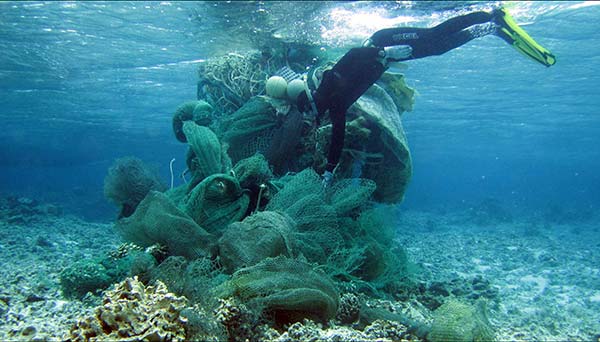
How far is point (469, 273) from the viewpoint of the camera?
37.7 ft

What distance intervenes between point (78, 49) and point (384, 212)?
1598 cm

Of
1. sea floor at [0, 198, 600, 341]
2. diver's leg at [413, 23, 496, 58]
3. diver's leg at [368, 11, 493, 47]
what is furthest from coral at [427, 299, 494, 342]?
diver's leg at [368, 11, 493, 47]

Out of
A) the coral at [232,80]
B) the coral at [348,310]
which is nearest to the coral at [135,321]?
the coral at [348,310]

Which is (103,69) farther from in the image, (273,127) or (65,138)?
(65,138)

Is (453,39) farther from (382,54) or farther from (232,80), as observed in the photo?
(232,80)

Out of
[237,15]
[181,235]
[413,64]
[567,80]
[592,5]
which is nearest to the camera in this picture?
[181,235]

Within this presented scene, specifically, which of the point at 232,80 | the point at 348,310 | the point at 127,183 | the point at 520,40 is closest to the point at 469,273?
the point at 520,40

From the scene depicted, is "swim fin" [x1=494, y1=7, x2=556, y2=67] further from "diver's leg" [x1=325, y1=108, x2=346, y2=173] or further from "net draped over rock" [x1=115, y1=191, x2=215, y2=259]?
"net draped over rock" [x1=115, y1=191, x2=215, y2=259]

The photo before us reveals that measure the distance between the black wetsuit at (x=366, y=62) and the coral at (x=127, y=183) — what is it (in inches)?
158

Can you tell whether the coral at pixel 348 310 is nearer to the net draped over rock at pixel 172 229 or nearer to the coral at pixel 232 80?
the net draped over rock at pixel 172 229

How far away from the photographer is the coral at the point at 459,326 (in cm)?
375

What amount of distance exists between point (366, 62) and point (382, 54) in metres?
0.50

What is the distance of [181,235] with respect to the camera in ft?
17.7

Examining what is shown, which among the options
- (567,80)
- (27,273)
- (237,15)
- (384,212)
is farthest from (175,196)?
(567,80)
